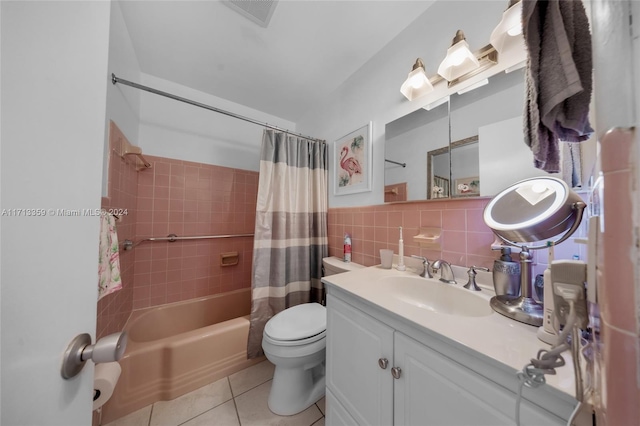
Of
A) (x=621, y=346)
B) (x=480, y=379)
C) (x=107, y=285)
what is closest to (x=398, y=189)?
(x=480, y=379)

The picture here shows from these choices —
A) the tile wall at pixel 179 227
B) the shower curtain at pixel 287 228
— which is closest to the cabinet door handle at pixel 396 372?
the shower curtain at pixel 287 228

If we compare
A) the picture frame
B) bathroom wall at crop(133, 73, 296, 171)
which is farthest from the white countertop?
bathroom wall at crop(133, 73, 296, 171)

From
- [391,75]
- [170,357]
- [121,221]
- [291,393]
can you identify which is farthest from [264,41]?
[291,393]

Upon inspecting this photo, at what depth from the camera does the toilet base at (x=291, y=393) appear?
Answer: 44.1 inches

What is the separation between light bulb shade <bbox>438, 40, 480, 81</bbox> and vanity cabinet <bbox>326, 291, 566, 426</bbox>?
1.16 m

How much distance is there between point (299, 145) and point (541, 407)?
177 centimetres

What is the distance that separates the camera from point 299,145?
1.72m

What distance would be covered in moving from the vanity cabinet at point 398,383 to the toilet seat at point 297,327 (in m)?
0.21

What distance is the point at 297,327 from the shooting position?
1175mm

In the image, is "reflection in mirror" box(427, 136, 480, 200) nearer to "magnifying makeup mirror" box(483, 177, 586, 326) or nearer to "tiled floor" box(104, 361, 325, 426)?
"magnifying makeup mirror" box(483, 177, 586, 326)

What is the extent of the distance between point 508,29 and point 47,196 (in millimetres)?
1413

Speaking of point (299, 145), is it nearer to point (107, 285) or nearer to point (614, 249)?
point (107, 285)

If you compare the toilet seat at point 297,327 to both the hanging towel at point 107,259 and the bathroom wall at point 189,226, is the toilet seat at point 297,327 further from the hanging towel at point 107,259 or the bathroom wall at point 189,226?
the bathroom wall at point 189,226

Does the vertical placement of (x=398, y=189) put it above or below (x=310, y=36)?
below
